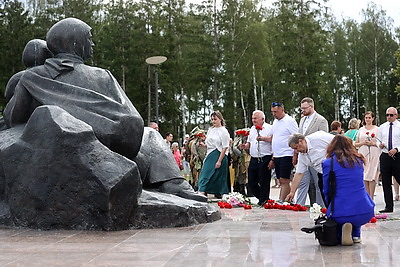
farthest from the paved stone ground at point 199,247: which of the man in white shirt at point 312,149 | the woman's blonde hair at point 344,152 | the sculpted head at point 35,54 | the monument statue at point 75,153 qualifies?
the sculpted head at point 35,54

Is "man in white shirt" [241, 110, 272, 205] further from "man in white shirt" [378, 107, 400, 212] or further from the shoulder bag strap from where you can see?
the shoulder bag strap

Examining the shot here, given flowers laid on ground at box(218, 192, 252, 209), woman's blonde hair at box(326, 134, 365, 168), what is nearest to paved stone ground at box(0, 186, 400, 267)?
woman's blonde hair at box(326, 134, 365, 168)

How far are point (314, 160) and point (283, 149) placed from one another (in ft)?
2.69

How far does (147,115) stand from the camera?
36.4 meters

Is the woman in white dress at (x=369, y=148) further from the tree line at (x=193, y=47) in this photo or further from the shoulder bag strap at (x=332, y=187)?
the tree line at (x=193, y=47)

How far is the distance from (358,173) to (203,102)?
38175 mm

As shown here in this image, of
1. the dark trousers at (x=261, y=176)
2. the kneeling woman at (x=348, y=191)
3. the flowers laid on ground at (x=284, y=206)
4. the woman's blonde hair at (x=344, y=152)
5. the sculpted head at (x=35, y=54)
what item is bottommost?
the flowers laid on ground at (x=284, y=206)

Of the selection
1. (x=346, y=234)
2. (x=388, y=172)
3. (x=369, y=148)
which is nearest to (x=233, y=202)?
(x=388, y=172)

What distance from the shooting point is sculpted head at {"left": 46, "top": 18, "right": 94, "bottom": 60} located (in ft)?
24.4

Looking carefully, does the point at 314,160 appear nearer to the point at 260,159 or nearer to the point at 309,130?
the point at 309,130

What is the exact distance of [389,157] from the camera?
9.84 meters

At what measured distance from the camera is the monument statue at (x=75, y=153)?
6457 mm

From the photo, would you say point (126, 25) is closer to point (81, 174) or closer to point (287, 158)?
point (287, 158)

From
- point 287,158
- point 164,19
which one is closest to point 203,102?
point 164,19
